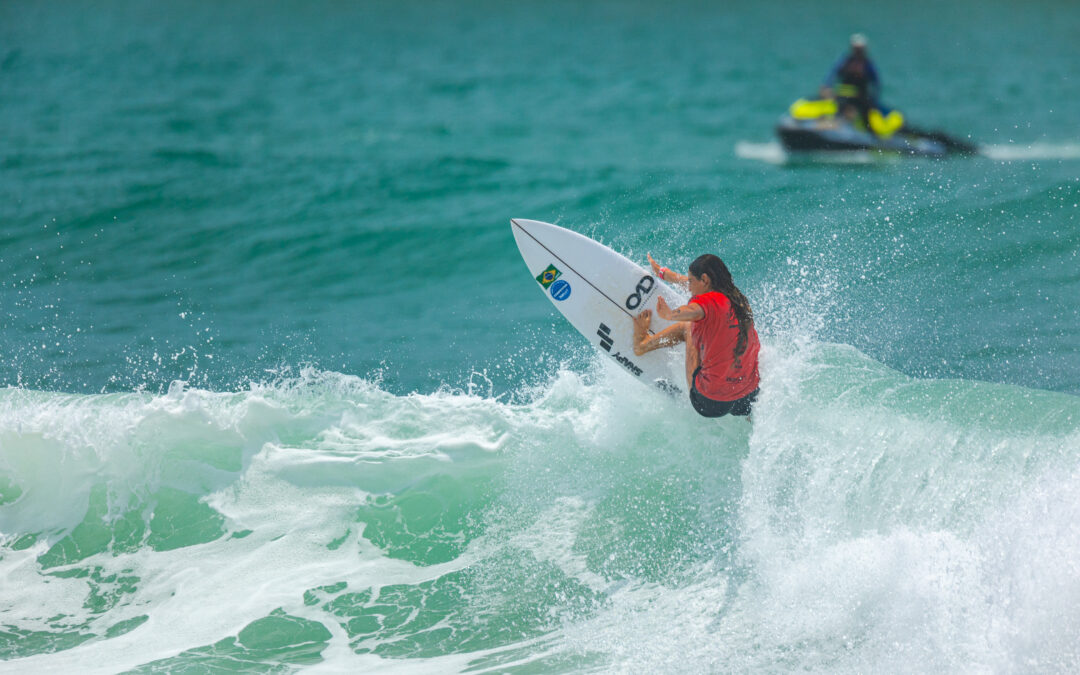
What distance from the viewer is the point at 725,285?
227 inches

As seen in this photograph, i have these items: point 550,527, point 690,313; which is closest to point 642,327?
point 690,313

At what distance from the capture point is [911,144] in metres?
16.4

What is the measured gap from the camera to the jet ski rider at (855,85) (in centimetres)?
1644

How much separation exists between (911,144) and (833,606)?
519 inches

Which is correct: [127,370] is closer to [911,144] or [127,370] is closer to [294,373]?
[294,373]

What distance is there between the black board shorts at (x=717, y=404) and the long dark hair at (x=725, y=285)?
392mm

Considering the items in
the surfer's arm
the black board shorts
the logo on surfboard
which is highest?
the logo on surfboard

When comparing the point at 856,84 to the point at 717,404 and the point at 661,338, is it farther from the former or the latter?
the point at 717,404

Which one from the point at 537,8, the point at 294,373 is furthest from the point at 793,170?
the point at 537,8

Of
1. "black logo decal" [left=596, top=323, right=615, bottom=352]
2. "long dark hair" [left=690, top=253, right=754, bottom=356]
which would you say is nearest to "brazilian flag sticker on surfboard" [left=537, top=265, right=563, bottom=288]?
"black logo decal" [left=596, top=323, right=615, bottom=352]

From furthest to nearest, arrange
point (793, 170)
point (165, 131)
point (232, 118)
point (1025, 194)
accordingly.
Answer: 1. point (232, 118)
2. point (165, 131)
3. point (793, 170)
4. point (1025, 194)

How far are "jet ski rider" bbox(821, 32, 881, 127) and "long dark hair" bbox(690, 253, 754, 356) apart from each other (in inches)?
472

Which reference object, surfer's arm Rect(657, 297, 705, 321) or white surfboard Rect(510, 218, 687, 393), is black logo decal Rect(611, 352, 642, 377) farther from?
surfer's arm Rect(657, 297, 705, 321)

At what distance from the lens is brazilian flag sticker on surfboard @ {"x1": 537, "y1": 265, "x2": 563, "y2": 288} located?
711 cm
